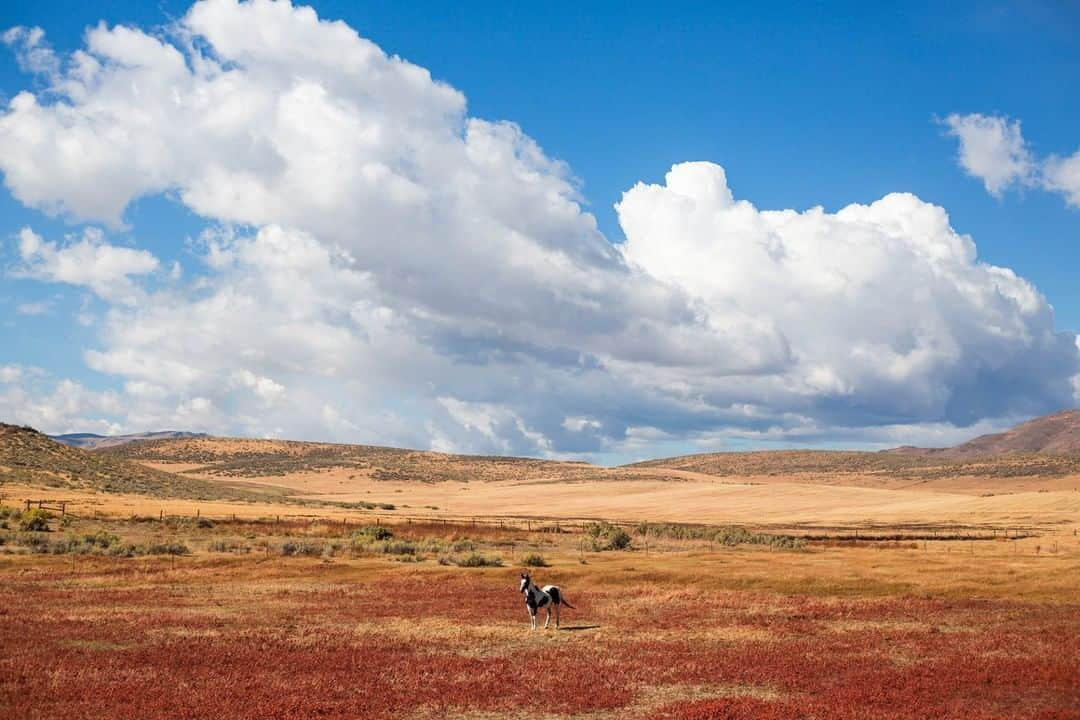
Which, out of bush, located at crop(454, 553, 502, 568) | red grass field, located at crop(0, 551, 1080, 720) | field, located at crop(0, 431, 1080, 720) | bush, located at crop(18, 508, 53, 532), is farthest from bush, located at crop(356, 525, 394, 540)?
red grass field, located at crop(0, 551, 1080, 720)

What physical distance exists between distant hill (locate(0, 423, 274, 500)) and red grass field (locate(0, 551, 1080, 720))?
7516 cm

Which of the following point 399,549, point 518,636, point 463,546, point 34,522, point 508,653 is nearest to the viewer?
point 508,653

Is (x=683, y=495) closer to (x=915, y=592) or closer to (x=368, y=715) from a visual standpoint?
(x=915, y=592)

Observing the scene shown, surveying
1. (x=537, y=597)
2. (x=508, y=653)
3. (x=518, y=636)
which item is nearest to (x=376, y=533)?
(x=537, y=597)

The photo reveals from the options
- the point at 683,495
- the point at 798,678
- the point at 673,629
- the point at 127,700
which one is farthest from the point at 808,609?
the point at 683,495

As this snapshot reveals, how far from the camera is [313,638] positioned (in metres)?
23.7

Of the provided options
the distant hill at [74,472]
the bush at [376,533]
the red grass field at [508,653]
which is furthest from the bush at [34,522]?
the distant hill at [74,472]

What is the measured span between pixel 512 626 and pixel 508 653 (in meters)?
4.42

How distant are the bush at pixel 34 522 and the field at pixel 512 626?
134cm

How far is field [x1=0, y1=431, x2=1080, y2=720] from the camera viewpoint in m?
17.1

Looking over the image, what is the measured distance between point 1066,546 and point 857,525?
34444 millimetres

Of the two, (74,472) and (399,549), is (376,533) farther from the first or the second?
(74,472)

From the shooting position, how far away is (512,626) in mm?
26797

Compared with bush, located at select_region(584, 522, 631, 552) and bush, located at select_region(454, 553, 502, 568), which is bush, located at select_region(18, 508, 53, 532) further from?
bush, located at select_region(584, 522, 631, 552)
